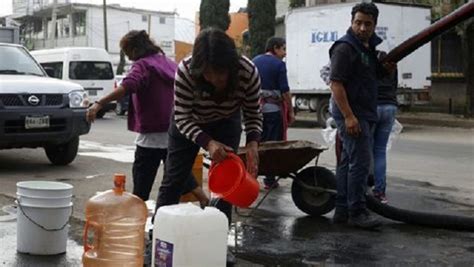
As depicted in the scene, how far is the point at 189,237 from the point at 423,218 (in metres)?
3.14

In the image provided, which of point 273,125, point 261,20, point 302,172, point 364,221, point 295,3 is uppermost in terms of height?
point 295,3

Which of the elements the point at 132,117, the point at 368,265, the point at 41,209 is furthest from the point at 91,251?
the point at 368,265

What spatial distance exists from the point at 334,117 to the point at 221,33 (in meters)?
2.38

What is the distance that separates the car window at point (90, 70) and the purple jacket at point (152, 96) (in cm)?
1952

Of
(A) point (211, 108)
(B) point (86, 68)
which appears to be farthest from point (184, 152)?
(B) point (86, 68)

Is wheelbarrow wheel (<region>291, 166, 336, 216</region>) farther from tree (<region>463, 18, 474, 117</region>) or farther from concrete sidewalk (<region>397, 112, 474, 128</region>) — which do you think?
tree (<region>463, 18, 474, 117</region>)

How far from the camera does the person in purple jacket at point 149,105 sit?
5.56 m

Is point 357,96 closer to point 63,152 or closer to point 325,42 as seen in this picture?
point 63,152

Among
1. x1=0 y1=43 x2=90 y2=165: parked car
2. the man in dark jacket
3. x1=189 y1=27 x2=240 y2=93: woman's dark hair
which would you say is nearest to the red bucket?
x1=189 y1=27 x2=240 y2=93: woman's dark hair

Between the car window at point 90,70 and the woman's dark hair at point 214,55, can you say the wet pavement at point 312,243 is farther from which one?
the car window at point 90,70

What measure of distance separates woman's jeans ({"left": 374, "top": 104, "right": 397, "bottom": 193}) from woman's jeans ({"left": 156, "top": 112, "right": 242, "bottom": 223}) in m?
2.69

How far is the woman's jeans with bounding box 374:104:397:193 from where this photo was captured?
23.2 feet

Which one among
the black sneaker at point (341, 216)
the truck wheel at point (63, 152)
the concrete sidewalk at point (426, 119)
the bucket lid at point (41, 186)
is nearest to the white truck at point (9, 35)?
the truck wheel at point (63, 152)

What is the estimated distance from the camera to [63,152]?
10.5 meters
